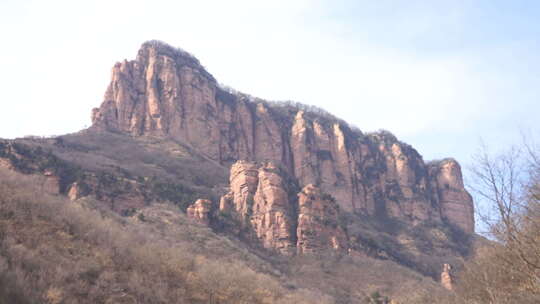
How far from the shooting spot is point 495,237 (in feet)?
49.2

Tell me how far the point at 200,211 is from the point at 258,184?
1045 cm

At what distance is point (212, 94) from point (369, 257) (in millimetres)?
73799

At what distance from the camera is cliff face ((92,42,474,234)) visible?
382 ft

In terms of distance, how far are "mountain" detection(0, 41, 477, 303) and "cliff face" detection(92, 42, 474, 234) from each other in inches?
13.9

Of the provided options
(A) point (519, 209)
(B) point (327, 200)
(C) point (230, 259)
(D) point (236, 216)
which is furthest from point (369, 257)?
(A) point (519, 209)

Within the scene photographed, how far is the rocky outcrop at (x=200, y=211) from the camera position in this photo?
63.9m

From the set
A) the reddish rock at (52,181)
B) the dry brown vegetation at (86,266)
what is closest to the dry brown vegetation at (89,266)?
the dry brown vegetation at (86,266)

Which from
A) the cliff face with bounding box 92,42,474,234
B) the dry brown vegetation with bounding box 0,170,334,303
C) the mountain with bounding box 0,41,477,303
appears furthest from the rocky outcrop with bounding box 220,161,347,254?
the cliff face with bounding box 92,42,474,234

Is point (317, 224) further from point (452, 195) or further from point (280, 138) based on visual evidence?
point (452, 195)

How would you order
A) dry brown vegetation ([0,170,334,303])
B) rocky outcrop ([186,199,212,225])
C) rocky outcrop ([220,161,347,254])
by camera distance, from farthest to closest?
1. rocky outcrop ([220,161,347,254])
2. rocky outcrop ([186,199,212,225])
3. dry brown vegetation ([0,170,334,303])

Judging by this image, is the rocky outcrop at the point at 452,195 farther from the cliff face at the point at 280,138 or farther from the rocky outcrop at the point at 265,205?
the rocky outcrop at the point at 265,205

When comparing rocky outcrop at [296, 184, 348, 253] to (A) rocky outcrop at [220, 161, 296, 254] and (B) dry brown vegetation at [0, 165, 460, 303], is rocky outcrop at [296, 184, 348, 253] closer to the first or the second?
(A) rocky outcrop at [220, 161, 296, 254]

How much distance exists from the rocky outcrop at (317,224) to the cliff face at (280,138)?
155 ft

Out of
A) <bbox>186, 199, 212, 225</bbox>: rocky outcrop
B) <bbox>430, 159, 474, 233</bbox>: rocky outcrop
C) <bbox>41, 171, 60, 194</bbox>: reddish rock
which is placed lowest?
<bbox>186, 199, 212, 225</bbox>: rocky outcrop
